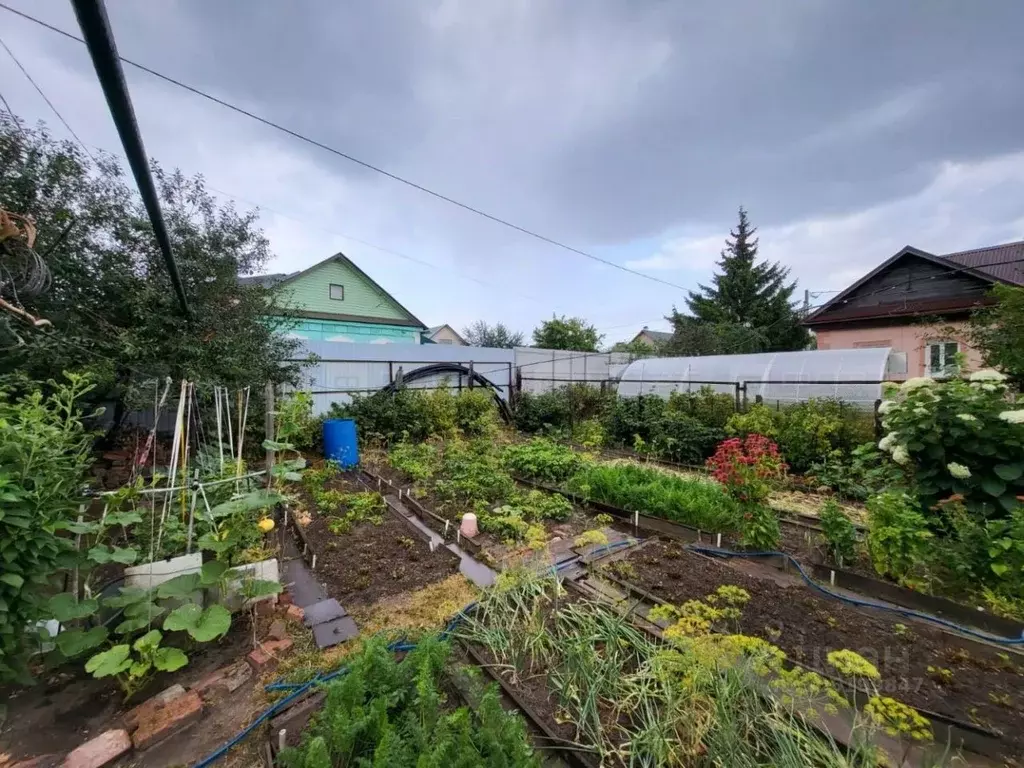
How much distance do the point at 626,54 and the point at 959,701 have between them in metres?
6.40

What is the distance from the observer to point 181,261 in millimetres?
5203

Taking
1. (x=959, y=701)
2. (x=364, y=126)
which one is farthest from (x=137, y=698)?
(x=364, y=126)

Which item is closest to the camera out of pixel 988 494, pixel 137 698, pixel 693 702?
pixel 693 702

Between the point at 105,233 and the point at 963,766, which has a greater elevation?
the point at 105,233

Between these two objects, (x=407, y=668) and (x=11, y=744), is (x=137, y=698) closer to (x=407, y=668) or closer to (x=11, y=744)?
(x=11, y=744)

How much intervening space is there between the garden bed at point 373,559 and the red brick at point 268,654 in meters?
0.46

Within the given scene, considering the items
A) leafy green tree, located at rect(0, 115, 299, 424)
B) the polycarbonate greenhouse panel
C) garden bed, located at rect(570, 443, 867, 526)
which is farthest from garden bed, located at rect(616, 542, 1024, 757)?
leafy green tree, located at rect(0, 115, 299, 424)

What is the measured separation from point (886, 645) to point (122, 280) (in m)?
8.00

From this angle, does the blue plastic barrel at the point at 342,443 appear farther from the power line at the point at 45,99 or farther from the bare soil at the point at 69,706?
the power line at the point at 45,99

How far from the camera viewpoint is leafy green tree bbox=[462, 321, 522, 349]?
26837 mm

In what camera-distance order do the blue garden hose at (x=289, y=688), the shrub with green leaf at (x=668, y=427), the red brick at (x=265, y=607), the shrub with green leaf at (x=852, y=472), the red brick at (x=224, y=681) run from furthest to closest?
the shrub with green leaf at (x=668, y=427)
the shrub with green leaf at (x=852, y=472)
the red brick at (x=265, y=607)
the red brick at (x=224, y=681)
the blue garden hose at (x=289, y=688)

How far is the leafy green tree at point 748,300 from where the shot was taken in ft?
68.6

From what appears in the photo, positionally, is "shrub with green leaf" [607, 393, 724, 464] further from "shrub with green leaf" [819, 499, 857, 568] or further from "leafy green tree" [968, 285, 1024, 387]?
"leafy green tree" [968, 285, 1024, 387]

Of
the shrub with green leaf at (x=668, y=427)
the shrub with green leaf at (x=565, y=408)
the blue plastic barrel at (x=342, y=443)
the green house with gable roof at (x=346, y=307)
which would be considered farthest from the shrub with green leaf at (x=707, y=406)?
the green house with gable roof at (x=346, y=307)
